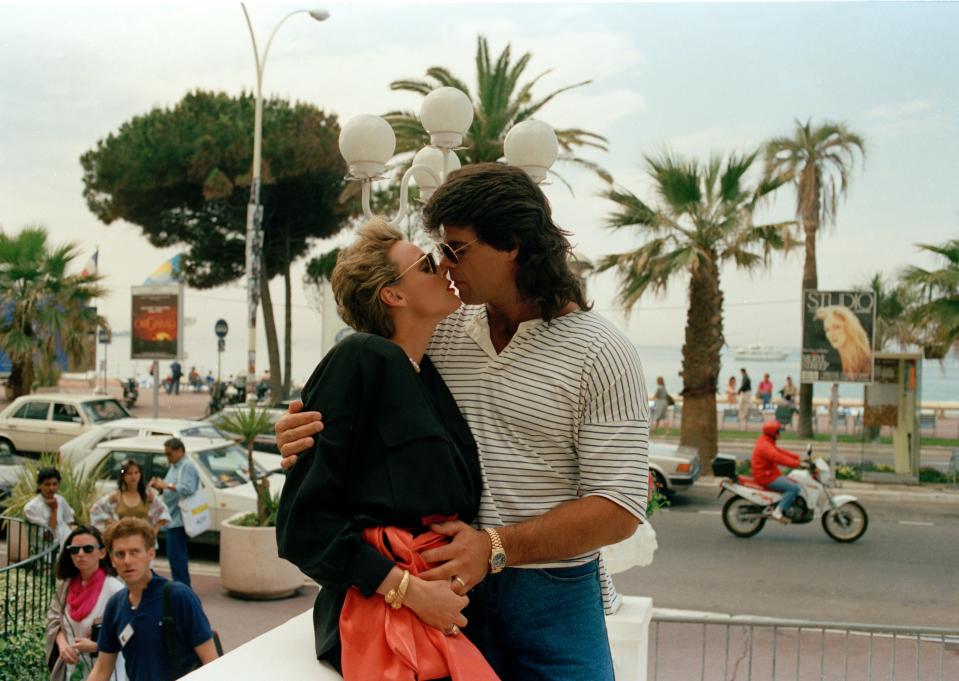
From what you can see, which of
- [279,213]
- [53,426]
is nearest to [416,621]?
[53,426]

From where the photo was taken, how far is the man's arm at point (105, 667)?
170 inches

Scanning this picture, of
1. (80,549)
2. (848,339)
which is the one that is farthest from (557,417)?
(848,339)

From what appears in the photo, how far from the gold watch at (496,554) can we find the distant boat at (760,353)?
14328cm

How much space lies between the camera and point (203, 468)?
10555mm

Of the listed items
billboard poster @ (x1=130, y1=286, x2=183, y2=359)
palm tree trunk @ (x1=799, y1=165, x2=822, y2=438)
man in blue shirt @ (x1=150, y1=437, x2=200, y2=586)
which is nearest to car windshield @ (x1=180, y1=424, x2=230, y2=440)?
man in blue shirt @ (x1=150, y1=437, x2=200, y2=586)

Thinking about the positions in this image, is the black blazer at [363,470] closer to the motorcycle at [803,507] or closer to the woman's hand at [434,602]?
the woman's hand at [434,602]

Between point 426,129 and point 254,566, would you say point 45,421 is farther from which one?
point 426,129

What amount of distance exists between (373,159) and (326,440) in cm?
383

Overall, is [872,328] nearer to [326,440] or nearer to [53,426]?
[53,426]

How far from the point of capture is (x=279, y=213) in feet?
116

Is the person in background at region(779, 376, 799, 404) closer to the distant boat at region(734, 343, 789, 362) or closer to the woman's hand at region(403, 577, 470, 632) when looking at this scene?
the woman's hand at region(403, 577, 470, 632)

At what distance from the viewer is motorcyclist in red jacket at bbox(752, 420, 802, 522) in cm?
1198

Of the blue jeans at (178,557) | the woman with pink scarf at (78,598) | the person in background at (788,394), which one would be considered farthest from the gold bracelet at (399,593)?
the person in background at (788,394)

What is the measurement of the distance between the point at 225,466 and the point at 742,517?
21.9 ft
